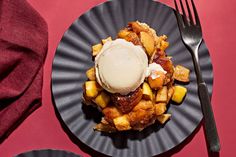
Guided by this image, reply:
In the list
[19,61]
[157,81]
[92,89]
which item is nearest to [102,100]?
[92,89]

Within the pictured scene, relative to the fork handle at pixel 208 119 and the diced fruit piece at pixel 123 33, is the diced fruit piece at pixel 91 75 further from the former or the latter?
the fork handle at pixel 208 119

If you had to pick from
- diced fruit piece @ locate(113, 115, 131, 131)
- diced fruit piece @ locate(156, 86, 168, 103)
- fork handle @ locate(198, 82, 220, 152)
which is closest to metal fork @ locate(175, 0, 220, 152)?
fork handle @ locate(198, 82, 220, 152)

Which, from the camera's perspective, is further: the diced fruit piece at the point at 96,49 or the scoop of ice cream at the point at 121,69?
the diced fruit piece at the point at 96,49

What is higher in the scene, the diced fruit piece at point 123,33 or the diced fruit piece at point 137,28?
the diced fruit piece at point 137,28

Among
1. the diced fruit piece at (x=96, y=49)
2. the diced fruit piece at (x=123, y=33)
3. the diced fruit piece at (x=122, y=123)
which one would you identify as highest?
the diced fruit piece at (x=123, y=33)

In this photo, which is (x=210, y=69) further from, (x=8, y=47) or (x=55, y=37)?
(x=8, y=47)

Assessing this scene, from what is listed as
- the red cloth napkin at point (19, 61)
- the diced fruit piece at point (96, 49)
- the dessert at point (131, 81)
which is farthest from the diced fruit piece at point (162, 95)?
the red cloth napkin at point (19, 61)

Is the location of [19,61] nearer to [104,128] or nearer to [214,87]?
[104,128]

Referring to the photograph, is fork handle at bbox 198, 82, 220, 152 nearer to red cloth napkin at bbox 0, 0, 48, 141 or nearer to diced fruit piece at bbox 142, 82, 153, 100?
diced fruit piece at bbox 142, 82, 153, 100
